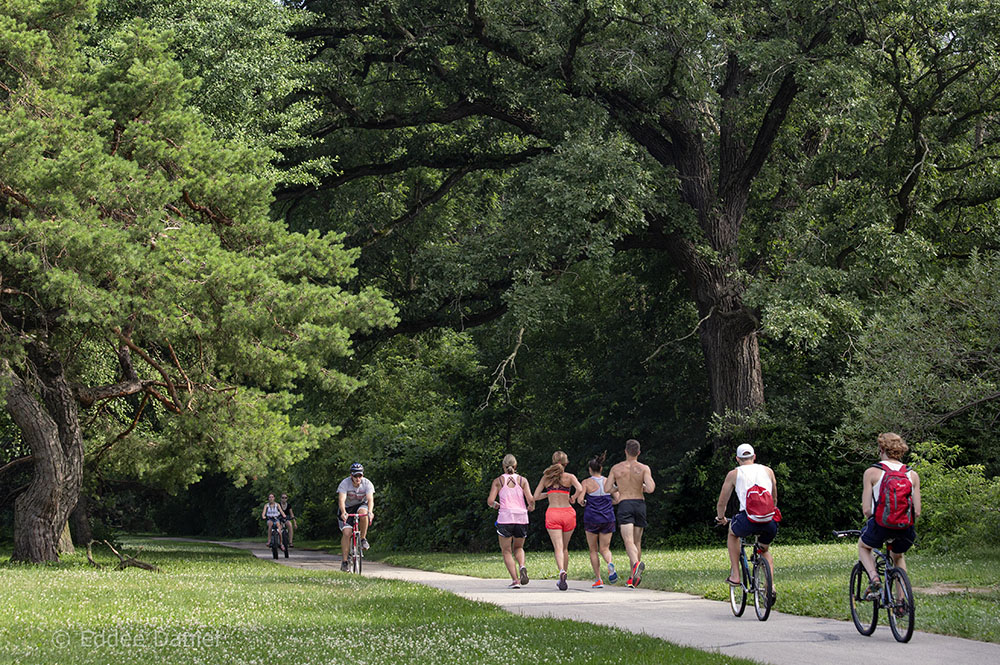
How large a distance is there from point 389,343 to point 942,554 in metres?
15.7

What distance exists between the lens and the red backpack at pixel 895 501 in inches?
377

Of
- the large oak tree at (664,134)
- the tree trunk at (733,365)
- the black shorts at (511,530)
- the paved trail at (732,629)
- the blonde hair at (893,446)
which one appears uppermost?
the large oak tree at (664,134)

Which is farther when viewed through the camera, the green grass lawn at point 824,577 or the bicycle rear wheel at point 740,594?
the bicycle rear wheel at point 740,594

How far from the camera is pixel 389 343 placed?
2973cm

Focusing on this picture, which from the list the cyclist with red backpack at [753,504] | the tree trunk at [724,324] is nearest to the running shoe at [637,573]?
the cyclist with red backpack at [753,504]

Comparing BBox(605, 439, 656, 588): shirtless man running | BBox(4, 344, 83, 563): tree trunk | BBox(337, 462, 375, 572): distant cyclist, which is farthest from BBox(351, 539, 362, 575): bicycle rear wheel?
BBox(605, 439, 656, 588): shirtless man running

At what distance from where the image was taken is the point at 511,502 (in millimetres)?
15297

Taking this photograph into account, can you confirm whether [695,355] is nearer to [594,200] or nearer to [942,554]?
[594,200]

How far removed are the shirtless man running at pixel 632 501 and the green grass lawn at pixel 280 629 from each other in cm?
261

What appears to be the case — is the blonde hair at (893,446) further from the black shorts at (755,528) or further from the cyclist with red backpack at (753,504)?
the black shorts at (755,528)

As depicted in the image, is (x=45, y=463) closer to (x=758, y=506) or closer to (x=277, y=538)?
(x=277, y=538)

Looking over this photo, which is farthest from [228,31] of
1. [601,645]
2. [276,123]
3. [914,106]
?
[601,645]

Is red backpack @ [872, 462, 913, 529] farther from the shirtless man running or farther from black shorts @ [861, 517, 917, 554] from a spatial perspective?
the shirtless man running

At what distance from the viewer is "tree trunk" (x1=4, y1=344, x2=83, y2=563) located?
19.5m
